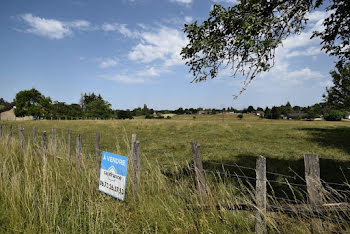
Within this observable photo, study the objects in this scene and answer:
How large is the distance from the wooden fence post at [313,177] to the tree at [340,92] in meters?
31.2

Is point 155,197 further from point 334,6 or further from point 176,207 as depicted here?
point 334,6

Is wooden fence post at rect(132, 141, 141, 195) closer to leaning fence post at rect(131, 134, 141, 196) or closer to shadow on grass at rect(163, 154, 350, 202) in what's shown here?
leaning fence post at rect(131, 134, 141, 196)

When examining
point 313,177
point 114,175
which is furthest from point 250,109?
point 313,177

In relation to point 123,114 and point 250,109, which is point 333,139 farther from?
point 250,109

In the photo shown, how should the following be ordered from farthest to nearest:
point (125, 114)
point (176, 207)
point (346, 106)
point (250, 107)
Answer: point (250, 107), point (125, 114), point (346, 106), point (176, 207)

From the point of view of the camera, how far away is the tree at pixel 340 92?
27375mm

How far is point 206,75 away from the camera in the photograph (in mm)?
5617

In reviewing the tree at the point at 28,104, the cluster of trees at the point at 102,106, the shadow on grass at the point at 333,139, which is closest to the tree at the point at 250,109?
the cluster of trees at the point at 102,106

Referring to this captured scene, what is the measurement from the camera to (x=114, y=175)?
13.5 ft

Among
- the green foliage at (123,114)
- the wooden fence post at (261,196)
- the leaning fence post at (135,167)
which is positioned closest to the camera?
the wooden fence post at (261,196)

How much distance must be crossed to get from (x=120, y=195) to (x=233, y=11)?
477 cm

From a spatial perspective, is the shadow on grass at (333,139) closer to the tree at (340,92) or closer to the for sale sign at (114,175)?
the tree at (340,92)

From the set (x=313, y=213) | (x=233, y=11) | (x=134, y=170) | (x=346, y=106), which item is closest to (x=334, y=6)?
(x=233, y=11)

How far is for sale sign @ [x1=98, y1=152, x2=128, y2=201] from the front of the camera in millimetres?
3951
